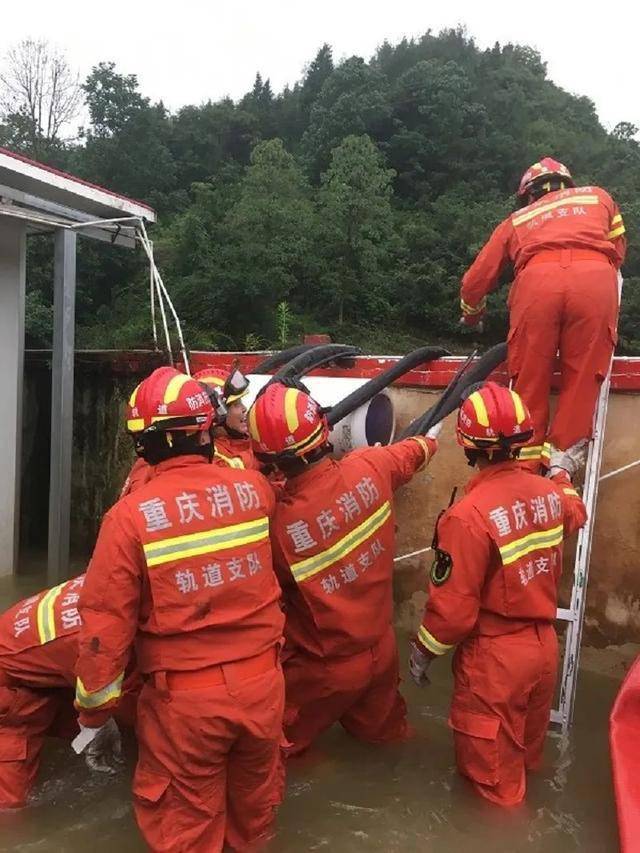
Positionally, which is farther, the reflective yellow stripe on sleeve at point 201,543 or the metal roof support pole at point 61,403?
the metal roof support pole at point 61,403

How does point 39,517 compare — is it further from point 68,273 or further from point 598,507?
point 598,507

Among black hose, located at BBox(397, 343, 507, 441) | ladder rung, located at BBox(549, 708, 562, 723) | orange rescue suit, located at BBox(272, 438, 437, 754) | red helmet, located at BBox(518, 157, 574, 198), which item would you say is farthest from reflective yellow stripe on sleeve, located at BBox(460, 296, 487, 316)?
ladder rung, located at BBox(549, 708, 562, 723)

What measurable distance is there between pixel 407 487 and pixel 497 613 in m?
2.14

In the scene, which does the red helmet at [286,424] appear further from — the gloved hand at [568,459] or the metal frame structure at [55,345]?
the metal frame structure at [55,345]

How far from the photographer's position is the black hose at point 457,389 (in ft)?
14.1

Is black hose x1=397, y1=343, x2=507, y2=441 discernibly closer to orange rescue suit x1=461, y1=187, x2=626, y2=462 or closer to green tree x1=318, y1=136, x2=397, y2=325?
orange rescue suit x1=461, y1=187, x2=626, y2=462

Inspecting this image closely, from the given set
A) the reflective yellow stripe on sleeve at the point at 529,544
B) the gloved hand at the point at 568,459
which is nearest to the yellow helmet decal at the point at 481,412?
the reflective yellow stripe on sleeve at the point at 529,544

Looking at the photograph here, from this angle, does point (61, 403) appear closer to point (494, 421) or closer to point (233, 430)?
point (233, 430)

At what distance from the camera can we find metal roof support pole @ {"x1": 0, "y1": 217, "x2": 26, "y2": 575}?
6.11 meters

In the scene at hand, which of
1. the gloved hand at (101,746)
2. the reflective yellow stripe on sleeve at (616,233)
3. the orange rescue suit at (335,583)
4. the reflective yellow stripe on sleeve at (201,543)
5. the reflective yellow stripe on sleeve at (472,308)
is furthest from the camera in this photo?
the reflective yellow stripe on sleeve at (472,308)

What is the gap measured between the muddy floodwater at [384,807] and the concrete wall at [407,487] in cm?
87

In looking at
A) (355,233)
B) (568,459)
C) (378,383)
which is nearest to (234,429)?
(378,383)

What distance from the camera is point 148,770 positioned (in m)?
2.65

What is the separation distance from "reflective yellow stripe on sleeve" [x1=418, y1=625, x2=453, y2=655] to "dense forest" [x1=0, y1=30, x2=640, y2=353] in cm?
813
